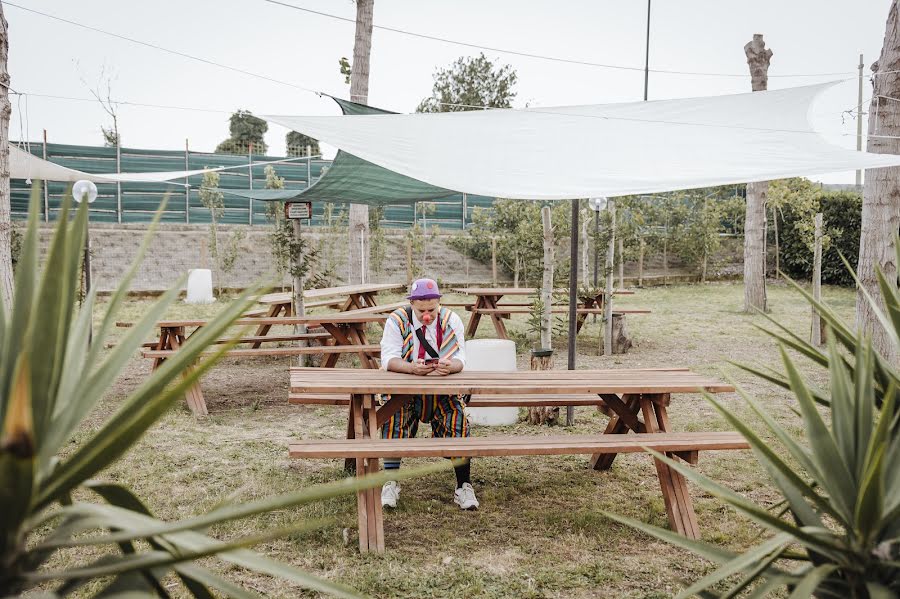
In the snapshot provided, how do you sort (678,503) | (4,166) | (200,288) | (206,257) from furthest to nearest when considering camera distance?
1. (206,257)
2. (200,288)
3. (4,166)
4. (678,503)

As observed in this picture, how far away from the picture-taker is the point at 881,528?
159 cm

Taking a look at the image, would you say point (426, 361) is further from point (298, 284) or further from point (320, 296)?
point (320, 296)

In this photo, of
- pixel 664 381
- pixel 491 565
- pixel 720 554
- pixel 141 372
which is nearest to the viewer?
pixel 720 554

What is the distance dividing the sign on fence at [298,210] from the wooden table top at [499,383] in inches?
154

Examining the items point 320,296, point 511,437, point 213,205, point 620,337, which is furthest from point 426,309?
point 213,205

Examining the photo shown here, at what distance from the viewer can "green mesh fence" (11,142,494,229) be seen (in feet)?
60.3

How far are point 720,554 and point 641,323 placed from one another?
10.4m

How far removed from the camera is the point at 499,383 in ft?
12.9

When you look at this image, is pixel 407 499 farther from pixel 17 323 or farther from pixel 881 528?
pixel 17 323

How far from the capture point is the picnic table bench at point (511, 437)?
3.40 metres

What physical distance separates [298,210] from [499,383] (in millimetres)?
4576

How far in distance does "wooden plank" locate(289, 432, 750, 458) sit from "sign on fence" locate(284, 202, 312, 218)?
→ 4684mm

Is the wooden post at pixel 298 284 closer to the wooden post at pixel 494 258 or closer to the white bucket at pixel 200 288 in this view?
the white bucket at pixel 200 288

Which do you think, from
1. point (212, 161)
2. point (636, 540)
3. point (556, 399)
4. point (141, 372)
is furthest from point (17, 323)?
point (212, 161)
